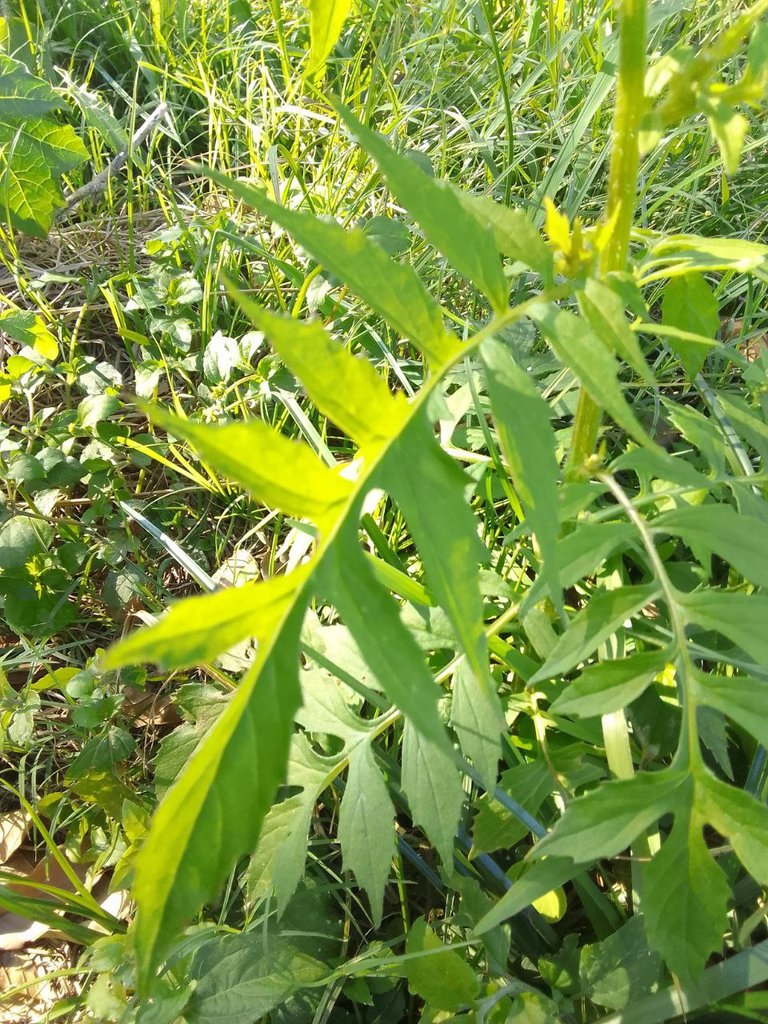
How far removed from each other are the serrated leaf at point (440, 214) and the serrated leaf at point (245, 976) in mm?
861

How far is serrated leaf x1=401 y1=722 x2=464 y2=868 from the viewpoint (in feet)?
3.04

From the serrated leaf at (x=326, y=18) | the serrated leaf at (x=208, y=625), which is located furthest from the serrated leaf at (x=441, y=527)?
the serrated leaf at (x=326, y=18)

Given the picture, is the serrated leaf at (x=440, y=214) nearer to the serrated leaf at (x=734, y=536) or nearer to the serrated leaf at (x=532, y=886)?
the serrated leaf at (x=734, y=536)

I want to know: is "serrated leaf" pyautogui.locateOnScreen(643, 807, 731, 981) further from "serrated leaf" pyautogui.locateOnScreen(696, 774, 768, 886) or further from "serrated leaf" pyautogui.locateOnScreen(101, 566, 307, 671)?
"serrated leaf" pyautogui.locateOnScreen(101, 566, 307, 671)

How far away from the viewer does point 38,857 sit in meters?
1.41

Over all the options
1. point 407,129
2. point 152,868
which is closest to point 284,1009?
point 152,868

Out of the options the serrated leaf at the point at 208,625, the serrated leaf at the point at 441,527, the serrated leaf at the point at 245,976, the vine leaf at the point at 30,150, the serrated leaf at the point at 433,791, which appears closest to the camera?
the serrated leaf at the point at 208,625

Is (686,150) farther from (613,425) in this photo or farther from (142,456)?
(142,456)

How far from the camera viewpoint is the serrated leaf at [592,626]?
81cm

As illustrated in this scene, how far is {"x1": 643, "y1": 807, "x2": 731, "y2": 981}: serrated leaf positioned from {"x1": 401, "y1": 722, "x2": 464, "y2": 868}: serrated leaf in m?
0.22

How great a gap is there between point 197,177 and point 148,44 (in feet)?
1.48

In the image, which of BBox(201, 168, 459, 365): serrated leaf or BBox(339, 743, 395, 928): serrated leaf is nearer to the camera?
BBox(201, 168, 459, 365): serrated leaf

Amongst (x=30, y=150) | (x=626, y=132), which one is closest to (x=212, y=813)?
(x=626, y=132)

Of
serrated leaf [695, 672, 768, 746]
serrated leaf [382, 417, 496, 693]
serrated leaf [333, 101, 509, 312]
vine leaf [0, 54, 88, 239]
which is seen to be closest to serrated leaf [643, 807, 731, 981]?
serrated leaf [695, 672, 768, 746]
